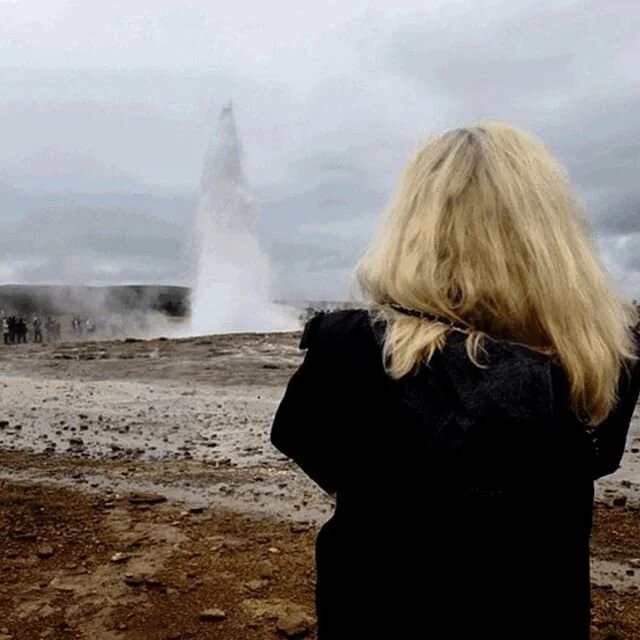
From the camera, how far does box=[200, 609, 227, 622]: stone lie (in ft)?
13.0

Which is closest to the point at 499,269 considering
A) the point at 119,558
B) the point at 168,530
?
the point at 119,558

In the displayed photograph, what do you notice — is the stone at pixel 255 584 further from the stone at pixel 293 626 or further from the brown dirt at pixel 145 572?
the stone at pixel 293 626

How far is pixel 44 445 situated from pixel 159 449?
1.30 meters

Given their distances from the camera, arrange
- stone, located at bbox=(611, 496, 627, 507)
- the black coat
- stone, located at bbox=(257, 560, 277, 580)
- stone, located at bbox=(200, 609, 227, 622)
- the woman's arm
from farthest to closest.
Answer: stone, located at bbox=(611, 496, 627, 507), stone, located at bbox=(257, 560, 277, 580), stone, located at bbox=(200, 609, 227, 622), the woman's arm, the black coat

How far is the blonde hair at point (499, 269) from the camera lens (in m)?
1.43

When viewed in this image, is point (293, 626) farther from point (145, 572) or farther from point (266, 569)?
point (145, 572)

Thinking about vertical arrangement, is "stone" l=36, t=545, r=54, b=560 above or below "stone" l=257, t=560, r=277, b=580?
below

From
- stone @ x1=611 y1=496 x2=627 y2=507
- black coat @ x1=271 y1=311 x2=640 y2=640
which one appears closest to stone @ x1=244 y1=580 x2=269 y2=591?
black coat @ x1=271 y1=311 x2=640 y2=640

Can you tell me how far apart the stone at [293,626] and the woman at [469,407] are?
243 cm

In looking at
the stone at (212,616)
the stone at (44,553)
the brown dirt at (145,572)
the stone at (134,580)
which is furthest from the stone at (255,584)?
the stone at (44,553)

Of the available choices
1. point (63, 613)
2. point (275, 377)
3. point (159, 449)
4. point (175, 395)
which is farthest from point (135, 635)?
point (275, 377)

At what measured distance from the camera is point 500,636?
1471 millimetres

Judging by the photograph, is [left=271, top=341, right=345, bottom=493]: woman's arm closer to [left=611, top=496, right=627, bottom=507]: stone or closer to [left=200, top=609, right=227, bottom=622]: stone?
[left=200, top=609, right=227, bottom=622]: stone

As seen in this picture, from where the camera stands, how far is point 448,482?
1373 millimetres
